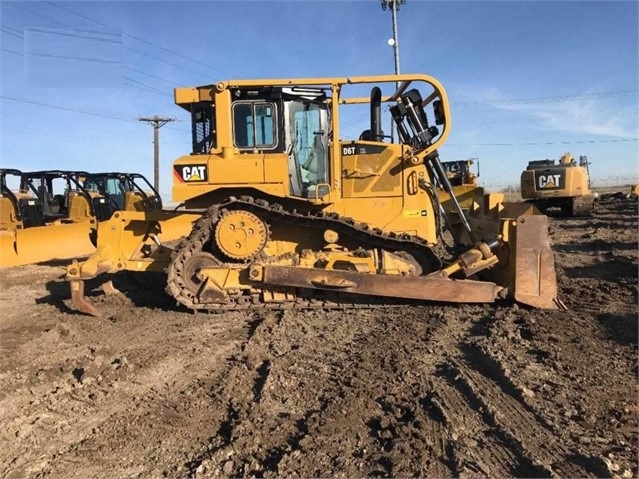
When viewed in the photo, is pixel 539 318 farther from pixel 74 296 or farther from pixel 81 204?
pixel 81 204

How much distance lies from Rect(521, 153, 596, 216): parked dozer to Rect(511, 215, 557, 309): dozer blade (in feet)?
57.6

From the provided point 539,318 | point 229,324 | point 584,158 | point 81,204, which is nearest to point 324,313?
point 229,324

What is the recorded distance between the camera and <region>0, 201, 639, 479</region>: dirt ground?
3.23m

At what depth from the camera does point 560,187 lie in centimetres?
2217

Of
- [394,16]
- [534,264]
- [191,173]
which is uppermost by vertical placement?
[394,16]

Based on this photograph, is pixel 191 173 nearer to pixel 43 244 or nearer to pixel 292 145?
pixel 292 145

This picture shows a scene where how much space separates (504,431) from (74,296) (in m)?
5.94

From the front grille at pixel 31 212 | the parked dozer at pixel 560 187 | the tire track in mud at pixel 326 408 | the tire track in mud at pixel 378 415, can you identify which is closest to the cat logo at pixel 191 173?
the tire track in mud at pixel 326 408

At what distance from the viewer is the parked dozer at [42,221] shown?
439 inches

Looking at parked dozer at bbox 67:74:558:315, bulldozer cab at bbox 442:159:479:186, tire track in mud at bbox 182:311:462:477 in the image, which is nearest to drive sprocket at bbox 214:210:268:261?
parked dozer at bbox 67:74:558:315

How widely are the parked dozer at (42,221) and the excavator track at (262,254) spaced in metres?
2.01

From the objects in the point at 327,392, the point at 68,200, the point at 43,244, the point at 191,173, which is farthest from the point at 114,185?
the point at 327,392

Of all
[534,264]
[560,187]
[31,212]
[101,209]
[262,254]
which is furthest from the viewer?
[560,187]

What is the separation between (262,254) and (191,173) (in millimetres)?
1450
